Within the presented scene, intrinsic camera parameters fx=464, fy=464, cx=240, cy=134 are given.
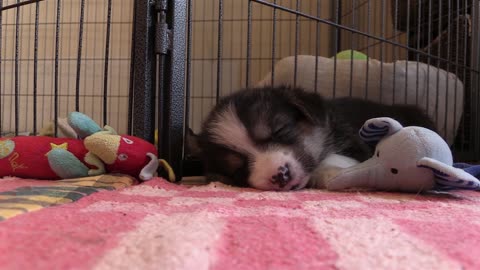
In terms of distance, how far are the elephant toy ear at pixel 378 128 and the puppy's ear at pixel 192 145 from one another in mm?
650

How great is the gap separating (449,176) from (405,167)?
13 cm

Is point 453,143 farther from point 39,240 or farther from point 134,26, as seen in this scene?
point 39,240

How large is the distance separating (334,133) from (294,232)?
1089 mm

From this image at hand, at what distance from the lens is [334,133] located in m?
1.80

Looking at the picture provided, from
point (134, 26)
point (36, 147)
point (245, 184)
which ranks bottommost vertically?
point (245, 184)

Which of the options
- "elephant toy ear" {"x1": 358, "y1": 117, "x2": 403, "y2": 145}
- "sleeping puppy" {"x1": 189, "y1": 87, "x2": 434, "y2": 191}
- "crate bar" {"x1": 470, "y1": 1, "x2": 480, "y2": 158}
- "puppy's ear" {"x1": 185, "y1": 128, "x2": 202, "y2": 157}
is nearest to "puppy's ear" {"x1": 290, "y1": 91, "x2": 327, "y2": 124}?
"sleeping puppy" {"x1": 189, "y1": 87, "x2": 434, "y2": 191}

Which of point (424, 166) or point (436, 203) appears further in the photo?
point (424, 166)

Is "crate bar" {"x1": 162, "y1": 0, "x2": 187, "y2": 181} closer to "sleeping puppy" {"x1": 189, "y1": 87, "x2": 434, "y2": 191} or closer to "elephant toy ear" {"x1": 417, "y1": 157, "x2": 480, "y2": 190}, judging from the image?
"sleeping puppy" {"x1": 189, "y1": 87, "x2": 434, "y2": 191}

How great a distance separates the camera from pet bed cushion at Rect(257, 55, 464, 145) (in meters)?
2.50

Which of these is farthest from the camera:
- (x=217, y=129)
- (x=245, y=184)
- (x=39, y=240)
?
(x=217, y=129)

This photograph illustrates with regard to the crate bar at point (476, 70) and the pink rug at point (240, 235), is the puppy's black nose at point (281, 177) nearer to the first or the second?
the pink rug at point (240, 235)

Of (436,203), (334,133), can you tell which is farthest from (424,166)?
(334,133)

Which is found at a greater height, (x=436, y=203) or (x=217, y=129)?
(x=217, y=129)

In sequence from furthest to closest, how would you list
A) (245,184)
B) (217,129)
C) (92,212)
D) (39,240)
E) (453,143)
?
(453,143), (217,129), (245,184), (92,212), (39,240)
